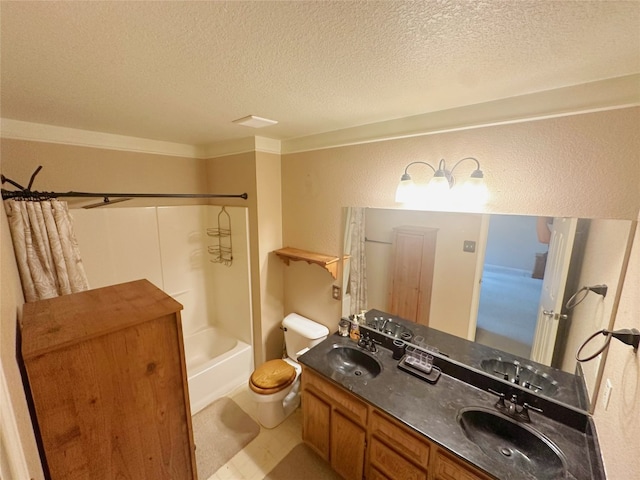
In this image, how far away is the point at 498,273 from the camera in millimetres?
1548

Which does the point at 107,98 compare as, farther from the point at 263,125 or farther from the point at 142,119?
the point at 263,125

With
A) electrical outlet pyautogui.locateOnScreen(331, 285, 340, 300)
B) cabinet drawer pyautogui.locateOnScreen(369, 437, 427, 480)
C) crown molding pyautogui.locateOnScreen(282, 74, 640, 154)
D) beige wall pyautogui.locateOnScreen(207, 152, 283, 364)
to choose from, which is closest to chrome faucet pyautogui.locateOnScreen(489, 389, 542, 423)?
cabinet drawer pyautogui.locateOnScreen(369, 437, 427, 480)

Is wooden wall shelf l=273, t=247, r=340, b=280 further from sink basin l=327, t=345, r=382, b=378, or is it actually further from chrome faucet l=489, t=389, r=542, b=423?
chrome faucet l=489, t=389, r=542, b=423

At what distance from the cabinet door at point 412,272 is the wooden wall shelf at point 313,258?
482mm

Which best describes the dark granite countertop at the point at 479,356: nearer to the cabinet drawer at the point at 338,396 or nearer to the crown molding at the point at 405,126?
the cabinet drawer at the point at 338,396

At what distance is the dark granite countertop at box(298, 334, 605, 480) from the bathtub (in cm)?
108

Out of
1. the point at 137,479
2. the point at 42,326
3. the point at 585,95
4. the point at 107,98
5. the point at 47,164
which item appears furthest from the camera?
the point at 47,164

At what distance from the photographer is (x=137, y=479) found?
1031mm

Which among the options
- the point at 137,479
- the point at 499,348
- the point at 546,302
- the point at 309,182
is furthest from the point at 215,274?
the point at 546,302

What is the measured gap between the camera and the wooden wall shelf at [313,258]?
7.13ft

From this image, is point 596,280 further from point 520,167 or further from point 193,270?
point 193,270

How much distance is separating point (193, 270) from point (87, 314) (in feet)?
6.45

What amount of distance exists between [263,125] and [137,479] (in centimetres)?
197

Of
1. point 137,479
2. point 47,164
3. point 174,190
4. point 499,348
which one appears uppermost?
point 47,164
